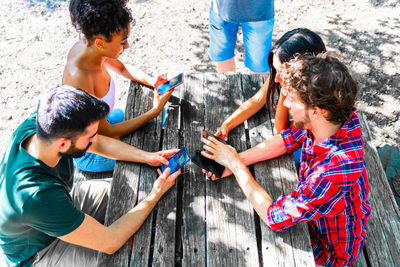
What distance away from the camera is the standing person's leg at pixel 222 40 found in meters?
3.70

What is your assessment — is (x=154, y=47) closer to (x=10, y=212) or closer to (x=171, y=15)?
(x=171, y=15)

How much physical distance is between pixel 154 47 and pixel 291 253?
4412 millimetres

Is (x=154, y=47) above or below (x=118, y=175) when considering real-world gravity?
below

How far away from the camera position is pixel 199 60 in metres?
5.38

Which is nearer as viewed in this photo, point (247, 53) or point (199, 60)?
point (247, 53)

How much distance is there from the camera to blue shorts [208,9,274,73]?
3642 millimetres

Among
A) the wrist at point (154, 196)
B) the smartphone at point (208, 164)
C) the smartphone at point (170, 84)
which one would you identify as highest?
the smartphone at point (170, 84)

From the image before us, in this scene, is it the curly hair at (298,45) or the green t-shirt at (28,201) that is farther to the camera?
the curly hair at (298,45)

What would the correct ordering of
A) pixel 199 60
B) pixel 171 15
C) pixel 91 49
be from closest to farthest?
1. pixel 91 49
2. pixel 199 60
3. pixel 171 15

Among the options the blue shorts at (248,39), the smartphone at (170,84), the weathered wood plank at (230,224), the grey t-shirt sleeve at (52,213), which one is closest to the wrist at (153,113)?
the smartphone at (170,84)

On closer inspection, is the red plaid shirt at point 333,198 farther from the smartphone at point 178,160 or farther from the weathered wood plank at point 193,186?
the smartphone at point 178,160

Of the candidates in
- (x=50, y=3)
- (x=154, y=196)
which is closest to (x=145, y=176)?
(x=154, y=196)

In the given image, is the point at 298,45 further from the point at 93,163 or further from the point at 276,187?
the point at 93,163

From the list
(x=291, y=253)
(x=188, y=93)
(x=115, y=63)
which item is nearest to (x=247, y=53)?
(x=188, y=93)
